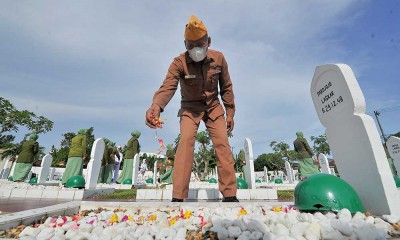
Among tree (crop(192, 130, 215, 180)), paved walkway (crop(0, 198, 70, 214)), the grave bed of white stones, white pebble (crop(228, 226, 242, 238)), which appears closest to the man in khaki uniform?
the grave bed of white stones

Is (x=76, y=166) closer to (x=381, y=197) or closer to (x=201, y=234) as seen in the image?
(x=201, y=234)

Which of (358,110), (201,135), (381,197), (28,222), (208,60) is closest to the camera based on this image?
(28,222)

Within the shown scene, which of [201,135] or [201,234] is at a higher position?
[201,135]

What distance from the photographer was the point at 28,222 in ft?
5.44

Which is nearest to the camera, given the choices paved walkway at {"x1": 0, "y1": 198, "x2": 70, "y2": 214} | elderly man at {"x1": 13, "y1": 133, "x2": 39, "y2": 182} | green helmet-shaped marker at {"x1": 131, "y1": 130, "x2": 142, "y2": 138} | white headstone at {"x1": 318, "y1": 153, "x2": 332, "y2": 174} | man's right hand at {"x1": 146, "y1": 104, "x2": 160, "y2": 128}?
paved walkway at {"x1": 0, "y1": 198, "x2": 70, "y2": 214}

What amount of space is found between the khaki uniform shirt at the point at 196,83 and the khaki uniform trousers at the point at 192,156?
12 centimetres

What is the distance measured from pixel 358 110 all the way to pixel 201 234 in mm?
1621

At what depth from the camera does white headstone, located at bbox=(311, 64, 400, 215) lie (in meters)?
1.78

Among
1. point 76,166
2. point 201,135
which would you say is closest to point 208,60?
point 76,166

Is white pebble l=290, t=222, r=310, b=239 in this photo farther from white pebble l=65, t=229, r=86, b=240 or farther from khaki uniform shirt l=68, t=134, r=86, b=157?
khaki uniform shirt l=68, t=134, r=86, b=157

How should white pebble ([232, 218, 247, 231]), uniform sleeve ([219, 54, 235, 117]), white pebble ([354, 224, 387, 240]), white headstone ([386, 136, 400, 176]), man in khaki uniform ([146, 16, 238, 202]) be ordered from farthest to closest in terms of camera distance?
white headstone ([386, 136, 400, 176]), uniform sleeve ([219, 54, 235, 117]), man in khaki uniform ([146, 16, 238, 202]), white pebble ([232, 218, 247, 231]), white pebble ([354, 224, 387, 240])

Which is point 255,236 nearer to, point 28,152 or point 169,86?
point 169,86

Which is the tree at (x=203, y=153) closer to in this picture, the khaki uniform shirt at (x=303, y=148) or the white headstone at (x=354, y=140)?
the khaki uniform shirt at (x=303, y=148)

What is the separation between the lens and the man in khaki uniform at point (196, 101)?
265 cm
